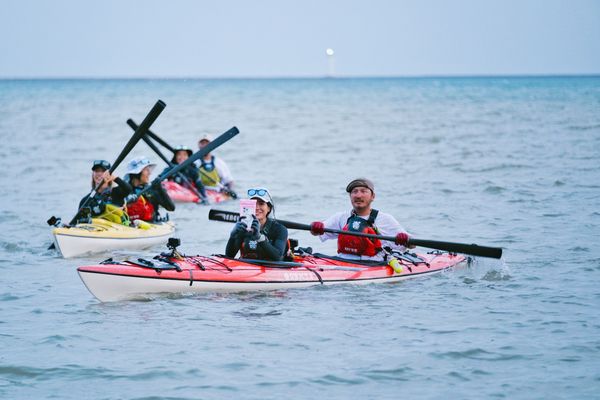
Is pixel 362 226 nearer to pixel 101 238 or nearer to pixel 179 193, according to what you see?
pixel 101 238

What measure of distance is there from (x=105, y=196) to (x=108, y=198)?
0.35 feet

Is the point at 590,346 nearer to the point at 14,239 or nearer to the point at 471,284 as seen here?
the point at 471,284

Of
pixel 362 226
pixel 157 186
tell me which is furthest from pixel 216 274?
pixel 157 186

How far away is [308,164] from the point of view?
29.9 meters

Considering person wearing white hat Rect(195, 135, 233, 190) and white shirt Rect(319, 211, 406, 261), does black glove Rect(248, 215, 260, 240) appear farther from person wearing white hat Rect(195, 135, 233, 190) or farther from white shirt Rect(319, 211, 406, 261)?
person wearing white hat Rect(195, 135, 233, 190)

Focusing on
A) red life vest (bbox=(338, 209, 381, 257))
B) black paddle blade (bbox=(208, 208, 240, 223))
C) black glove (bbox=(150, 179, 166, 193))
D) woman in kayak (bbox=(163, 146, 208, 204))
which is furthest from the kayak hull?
woman in kayak (bbox=(163, 146, 208, 204))

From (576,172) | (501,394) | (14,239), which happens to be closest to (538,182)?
(576,172)

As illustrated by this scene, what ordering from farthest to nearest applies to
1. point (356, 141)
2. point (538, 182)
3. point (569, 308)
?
1. point (356, 141)
2. point (538, 182)
3. point (569, 308)

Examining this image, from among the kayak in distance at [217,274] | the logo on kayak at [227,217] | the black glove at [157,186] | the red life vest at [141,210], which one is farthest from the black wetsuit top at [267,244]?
the red life vest at [141,210]

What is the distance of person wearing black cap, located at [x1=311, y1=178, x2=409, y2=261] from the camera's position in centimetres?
1147

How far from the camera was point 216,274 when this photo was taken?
10797 mm

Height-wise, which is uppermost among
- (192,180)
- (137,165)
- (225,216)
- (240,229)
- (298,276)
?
(137,165)

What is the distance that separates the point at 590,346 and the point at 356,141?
2914 cm

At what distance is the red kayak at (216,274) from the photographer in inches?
412
